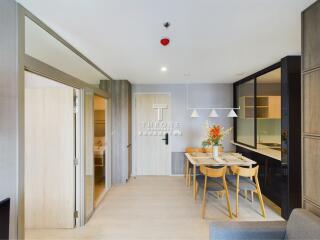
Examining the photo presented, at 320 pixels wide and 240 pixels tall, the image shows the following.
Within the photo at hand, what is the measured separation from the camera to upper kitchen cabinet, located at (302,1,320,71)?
4.52 ft

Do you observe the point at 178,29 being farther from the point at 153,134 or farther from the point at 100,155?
the point at 100,155

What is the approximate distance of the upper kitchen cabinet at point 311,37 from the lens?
1377 mm

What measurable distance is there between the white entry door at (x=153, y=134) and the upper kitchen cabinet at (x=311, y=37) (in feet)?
11.1

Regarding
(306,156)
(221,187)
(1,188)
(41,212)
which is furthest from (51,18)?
(221,187)

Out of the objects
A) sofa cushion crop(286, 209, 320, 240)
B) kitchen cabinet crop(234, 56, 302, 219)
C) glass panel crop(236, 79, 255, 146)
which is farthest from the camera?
glass panel crop(236, 79, 255, 146)

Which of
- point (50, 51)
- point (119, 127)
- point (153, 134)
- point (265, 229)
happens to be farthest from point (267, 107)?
point (50, 51)

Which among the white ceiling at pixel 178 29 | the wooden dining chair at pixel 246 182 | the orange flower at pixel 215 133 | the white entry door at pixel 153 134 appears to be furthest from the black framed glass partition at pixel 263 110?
the white entry door at pixel 153 134

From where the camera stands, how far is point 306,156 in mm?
1488

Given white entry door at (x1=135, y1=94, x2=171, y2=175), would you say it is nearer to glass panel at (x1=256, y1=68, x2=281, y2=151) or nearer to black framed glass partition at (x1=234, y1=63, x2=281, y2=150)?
black framed glass partition at (x1=234, y1=63, x2=281, y2=150)

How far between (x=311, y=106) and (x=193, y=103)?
3318 mm

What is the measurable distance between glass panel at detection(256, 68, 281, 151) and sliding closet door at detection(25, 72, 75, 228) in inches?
144

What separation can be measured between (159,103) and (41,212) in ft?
10.9

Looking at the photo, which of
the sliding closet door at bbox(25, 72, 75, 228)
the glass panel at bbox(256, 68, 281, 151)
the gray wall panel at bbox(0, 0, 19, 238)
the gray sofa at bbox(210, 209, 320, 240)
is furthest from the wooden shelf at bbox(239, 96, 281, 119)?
the gray wall panel at bbox(0, 0, 19, 238)

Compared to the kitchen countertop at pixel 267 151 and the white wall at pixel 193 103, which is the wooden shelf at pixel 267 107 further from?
the white wall at pixel 193 103
